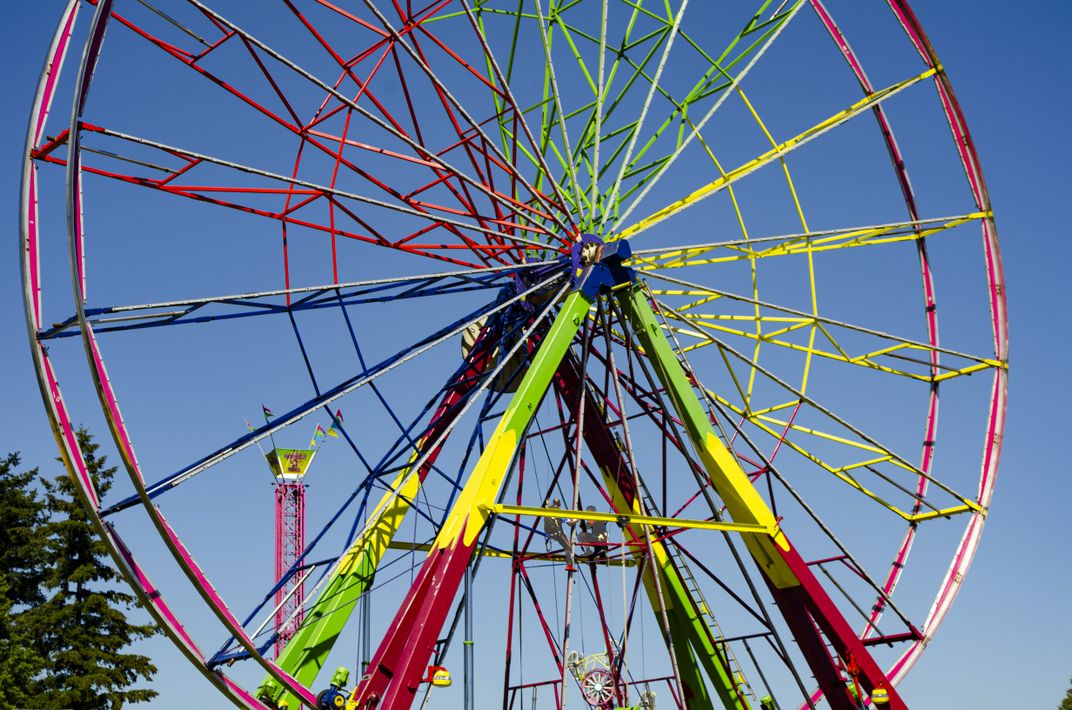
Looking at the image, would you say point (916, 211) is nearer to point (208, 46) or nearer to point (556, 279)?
point (556, 279)

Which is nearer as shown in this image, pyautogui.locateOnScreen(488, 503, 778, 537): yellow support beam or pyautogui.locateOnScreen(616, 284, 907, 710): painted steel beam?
pyautogui.locateOnScreen(488, 503, 778, 537): yellow support beam

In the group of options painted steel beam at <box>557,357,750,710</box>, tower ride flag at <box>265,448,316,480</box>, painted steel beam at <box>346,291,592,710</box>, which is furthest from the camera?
tower ride flag at <box>265,448,316,480</box>

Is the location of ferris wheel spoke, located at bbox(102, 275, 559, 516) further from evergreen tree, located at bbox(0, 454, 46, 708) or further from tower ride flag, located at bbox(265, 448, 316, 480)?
tower ride flag, located at bbox(265, 448, 316, 480)

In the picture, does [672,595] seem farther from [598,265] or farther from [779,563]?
[598,265]

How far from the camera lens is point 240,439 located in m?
16.2

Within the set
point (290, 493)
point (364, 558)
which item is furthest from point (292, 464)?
point (364, 558)

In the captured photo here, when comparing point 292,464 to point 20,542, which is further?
point 292,464

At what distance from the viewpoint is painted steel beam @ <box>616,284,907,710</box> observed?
17.9 m

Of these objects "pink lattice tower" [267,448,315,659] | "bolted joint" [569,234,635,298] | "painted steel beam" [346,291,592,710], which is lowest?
"painted steel beam" [346,291,592,710]

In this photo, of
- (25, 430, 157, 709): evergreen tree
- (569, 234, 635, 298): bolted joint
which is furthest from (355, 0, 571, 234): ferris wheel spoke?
(25, 430, 157, 709): evergreen tree

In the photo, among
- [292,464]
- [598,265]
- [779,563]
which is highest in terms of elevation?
[292,464]

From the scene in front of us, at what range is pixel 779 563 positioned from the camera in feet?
59.7

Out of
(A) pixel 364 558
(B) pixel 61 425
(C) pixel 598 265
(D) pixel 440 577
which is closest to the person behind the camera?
(B) pixel 61 425

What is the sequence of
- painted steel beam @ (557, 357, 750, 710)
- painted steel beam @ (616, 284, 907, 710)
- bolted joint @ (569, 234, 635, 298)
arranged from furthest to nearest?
painted steel beam @ (557, 357, 750, 710) → bolted joint @ (569, 234, 635, 298) → painted steel beam @ (616, 284, 907, 710)
